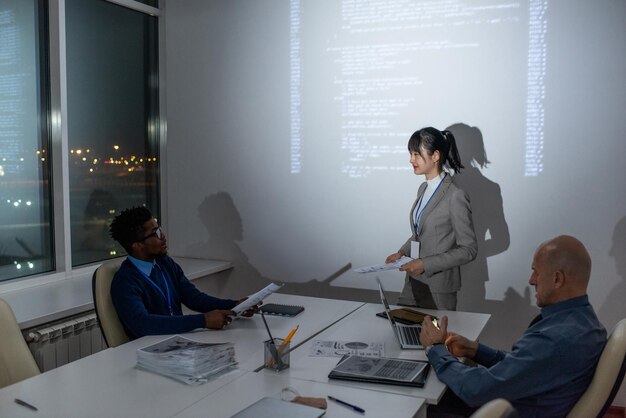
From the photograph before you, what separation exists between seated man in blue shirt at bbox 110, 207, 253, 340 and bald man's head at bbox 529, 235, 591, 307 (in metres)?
1.41

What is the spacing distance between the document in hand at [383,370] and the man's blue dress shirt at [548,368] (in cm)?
16

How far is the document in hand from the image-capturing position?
6.47ft

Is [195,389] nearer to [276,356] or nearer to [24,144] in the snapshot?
[276,356]

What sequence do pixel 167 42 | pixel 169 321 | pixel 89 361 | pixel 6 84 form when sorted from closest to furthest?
pixel 89 361
pixel 169 321
pixel 6 84
pixel 167 42

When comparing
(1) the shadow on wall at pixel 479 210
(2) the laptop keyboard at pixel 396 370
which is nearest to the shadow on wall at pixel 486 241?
(1) the shadow on wall at pixel 479 210

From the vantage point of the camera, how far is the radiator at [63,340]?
313cm

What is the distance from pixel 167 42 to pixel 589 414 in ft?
14.1

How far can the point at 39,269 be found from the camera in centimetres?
393

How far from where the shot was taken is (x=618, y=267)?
3635 millimetres

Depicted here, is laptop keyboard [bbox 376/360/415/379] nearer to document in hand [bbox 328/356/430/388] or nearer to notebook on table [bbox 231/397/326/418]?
A: document in hand [bbox 328/356/430/388]

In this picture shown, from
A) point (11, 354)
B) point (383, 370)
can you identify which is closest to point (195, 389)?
point (383, 370)

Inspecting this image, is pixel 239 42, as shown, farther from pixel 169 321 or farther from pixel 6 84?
pixel 169 321

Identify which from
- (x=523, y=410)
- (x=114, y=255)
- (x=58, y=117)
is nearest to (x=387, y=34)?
(x=58, y=117)

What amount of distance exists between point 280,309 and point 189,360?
0.98 m
